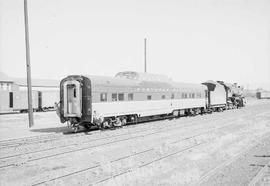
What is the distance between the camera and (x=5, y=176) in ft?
30.0

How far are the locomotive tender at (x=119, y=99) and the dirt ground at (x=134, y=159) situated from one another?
4.68 ft

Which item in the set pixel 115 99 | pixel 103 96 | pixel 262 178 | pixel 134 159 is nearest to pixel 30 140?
pixel 103 96

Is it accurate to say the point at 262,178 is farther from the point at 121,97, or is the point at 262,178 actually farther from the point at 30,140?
the point at 121,97

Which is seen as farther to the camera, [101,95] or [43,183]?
[101,95]

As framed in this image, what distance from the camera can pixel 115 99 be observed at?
1912 centimetres

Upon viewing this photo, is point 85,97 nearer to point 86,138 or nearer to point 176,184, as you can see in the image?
point 86,138

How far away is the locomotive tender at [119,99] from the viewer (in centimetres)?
1752

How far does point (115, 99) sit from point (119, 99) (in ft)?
1.43

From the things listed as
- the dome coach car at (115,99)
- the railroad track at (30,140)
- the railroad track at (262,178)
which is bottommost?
the railroad track at (262,178)

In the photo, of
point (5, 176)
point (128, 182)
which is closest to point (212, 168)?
point (128, 182)

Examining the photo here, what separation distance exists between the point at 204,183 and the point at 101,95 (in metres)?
11.0

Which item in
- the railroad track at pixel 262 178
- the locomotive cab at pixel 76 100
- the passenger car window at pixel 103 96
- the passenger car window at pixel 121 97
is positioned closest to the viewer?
the railroad track at pixel 262 178

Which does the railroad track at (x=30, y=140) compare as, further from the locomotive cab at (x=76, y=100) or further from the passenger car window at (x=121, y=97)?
the passenger car window at (x=121, y=97)

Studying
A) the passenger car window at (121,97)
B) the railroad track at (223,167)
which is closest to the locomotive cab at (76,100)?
the passenger car window at (121,97)
